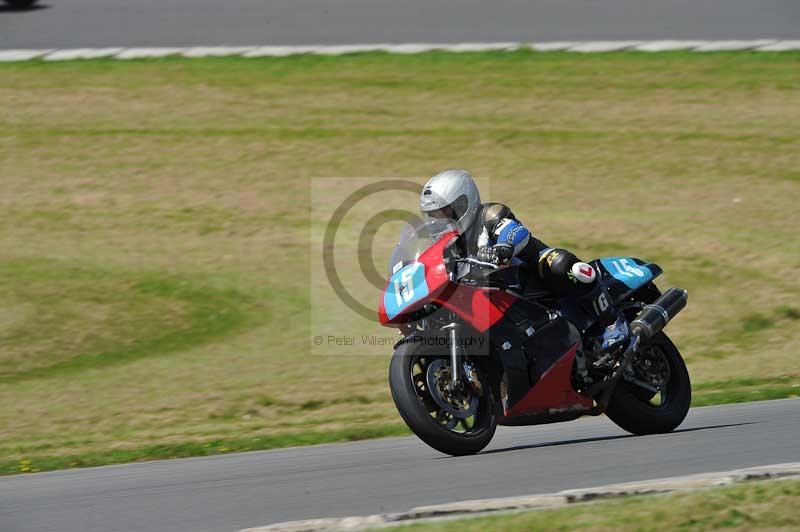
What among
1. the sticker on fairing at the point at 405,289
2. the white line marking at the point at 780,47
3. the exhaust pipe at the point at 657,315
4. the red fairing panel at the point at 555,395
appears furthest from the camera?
the white line marking at the point at 780,47

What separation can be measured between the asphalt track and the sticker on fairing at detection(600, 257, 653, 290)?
13476mm

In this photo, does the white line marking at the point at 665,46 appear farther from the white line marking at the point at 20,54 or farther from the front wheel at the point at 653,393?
the front wheel at the point at 653,393

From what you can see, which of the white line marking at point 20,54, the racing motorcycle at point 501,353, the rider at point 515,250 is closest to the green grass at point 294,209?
the white line marking at point 20,54

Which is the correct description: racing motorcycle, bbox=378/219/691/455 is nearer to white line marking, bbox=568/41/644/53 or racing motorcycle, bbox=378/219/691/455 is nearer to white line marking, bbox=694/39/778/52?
white line marking, bbox=568/41/644/53

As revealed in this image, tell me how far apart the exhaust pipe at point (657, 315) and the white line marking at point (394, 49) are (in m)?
13.3

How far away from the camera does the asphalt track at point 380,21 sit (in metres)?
21.7

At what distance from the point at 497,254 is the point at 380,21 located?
1620cm

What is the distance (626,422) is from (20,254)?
33.3ft

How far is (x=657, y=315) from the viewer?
8031mm

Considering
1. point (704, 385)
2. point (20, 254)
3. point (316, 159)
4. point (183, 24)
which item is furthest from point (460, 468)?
point (183, 24)

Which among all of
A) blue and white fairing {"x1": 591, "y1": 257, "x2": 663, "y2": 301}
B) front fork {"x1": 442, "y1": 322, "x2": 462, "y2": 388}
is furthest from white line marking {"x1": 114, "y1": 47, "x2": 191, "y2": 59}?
front fork {"x1": 442, "y1": 322, "x2": 462, "y2": 388}

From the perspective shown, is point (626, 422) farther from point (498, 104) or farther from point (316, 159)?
point (498, 104)

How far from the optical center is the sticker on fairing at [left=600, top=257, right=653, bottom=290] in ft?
27.5

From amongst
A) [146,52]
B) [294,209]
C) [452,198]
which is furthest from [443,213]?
[146,52]
